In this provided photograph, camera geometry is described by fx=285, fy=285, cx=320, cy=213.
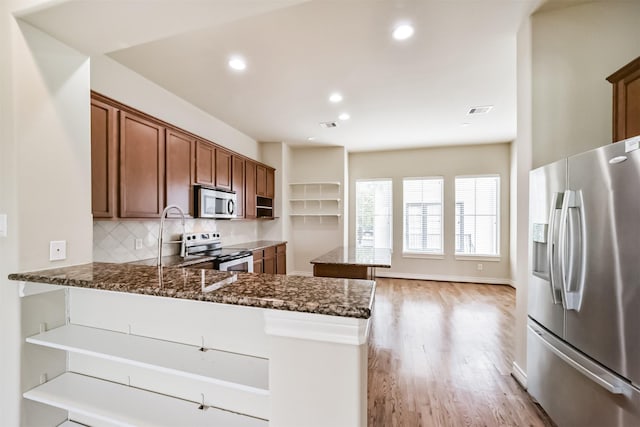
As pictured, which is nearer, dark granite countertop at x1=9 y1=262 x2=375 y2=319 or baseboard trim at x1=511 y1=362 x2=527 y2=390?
dark granite countertop at x1=9 y1=262 x2=375 y2=319

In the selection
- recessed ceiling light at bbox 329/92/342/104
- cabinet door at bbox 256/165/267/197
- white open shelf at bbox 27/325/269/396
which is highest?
recessed ceiling light at bbox 329/92/342/104

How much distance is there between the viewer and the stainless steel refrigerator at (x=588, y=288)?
136cm

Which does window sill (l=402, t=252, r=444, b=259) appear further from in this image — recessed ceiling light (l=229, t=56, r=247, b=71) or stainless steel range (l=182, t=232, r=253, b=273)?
recessed ceiling light (l=229, t=56, r=247, b=71)

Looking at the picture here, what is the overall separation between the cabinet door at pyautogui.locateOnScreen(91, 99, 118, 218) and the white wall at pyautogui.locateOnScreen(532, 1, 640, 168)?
3.41 meters

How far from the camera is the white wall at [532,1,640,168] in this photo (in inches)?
85.0

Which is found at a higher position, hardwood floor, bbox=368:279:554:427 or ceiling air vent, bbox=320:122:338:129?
ceiling air vent, bbox=320:122:338:129

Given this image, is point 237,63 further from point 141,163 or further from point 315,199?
point 315,199

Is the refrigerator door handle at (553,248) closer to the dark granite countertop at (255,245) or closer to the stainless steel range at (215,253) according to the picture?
the stainless steel range at (215,253)

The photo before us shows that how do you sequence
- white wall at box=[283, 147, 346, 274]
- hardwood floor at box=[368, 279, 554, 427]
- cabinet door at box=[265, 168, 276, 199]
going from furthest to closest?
1. white wall at box=[283, 147, 346, 274]
2. cabinet door at box=[265, 168, 276, 199]
3. hardwood floor at box=[368, 279, 554, 427]

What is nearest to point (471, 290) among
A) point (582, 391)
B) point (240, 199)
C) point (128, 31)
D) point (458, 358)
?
point (458, 358)

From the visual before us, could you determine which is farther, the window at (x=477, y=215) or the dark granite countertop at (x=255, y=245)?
the window at (x=477, y=215)

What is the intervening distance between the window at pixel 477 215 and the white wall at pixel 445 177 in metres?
0.11

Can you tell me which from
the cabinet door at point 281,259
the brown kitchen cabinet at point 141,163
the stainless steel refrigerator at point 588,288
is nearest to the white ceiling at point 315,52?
the brown kitchen cabinet at point 141,163

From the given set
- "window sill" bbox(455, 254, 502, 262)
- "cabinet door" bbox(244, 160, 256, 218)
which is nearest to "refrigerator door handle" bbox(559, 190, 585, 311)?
"cabinet door" bbox(244, 160, 256, 218)
